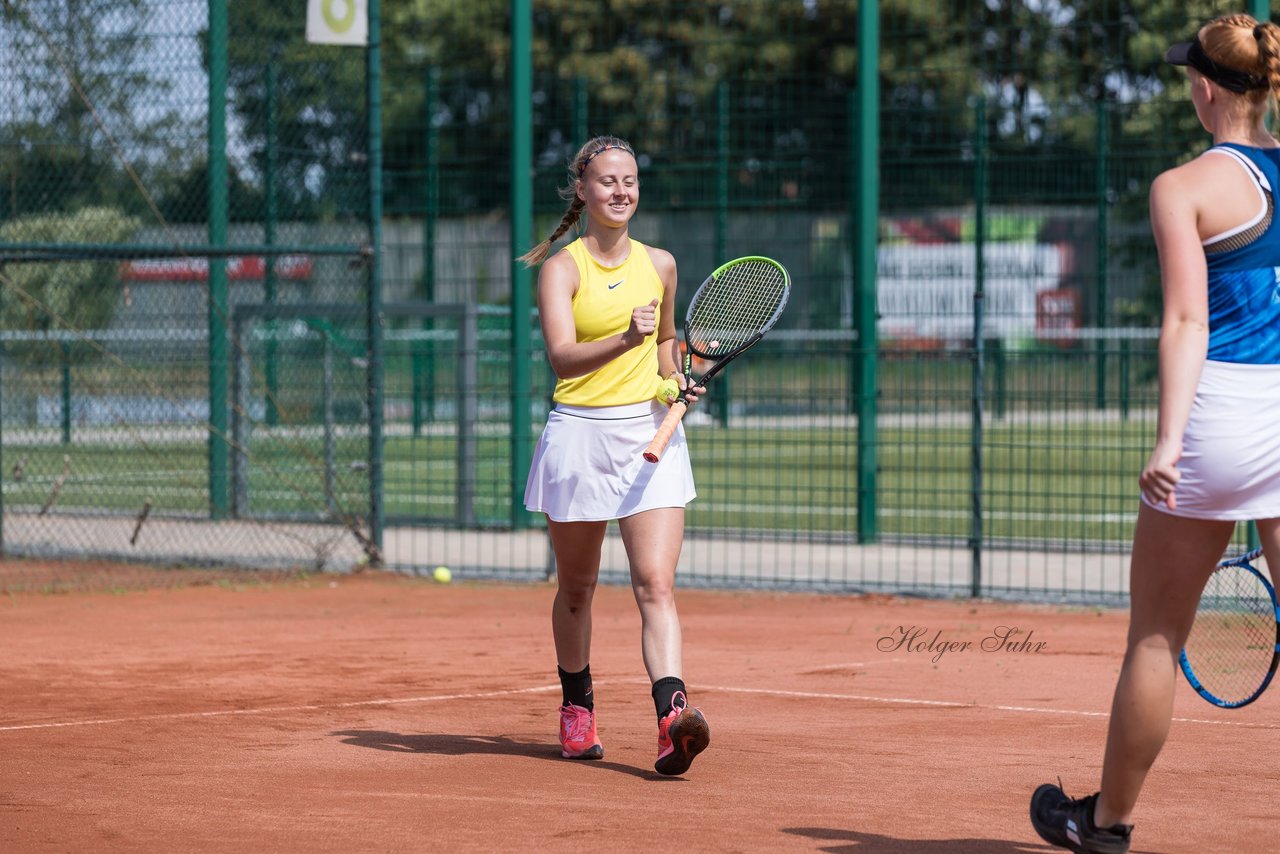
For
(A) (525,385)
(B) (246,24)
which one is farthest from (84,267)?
(A) (525,385)

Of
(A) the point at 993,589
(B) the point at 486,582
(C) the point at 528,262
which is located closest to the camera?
(C) the point at 528,262

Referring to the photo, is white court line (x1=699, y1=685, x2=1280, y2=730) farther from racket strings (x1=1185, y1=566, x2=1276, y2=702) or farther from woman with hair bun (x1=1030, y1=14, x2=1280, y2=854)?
woman with hair bun (x1=1030, y1=14, x2=1280, y2=854)

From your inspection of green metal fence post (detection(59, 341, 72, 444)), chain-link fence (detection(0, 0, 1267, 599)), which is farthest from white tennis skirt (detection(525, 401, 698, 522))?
green metal fence post (detection(59, 341, 72, 444))

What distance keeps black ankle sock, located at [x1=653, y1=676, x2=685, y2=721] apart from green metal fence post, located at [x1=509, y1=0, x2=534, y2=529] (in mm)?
7617

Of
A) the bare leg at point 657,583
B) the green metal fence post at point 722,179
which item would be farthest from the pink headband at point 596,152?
the green metal fence post at point 722,179

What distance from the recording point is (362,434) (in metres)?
12.7

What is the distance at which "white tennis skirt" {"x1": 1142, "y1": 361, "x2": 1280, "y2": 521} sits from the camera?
13.9ft

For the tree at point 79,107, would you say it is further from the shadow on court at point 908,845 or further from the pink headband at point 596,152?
the shadow on court at point 908,845

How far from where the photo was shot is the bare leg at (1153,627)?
4.36m

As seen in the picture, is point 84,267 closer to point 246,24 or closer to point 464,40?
point 246,24

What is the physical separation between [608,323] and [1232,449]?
2381 mm

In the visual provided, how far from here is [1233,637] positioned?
683cm

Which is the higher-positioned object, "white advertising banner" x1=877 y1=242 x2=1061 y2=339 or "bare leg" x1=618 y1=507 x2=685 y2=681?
"white advertising banner" x1=877 y1=242 x2=1061 y2=339

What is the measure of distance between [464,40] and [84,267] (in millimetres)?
18979
